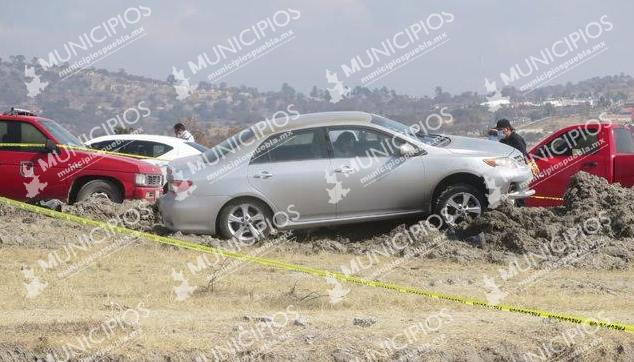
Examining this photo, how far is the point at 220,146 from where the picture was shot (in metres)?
12.0

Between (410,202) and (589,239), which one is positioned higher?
(410,202)

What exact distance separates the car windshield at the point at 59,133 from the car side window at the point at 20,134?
229 millimetres

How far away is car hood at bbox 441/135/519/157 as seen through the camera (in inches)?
455

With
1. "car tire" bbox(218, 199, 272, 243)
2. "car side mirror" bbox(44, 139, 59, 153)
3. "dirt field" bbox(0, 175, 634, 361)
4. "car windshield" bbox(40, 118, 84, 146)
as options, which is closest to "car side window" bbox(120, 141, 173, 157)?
"car windshield" bbox(40, 118, 84, 146)

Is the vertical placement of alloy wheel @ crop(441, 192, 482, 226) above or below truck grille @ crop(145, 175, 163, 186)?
below

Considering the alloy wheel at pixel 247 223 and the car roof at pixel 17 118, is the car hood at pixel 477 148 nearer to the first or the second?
the alloy wheel at pixel 247 223

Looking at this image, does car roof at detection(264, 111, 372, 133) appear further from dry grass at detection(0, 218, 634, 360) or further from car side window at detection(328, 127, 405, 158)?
dry grass at detection(0, 218, 634, 360)

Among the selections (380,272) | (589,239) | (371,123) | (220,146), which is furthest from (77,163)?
(589,239)

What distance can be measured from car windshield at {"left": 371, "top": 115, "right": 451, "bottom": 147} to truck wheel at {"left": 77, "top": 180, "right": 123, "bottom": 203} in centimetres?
458

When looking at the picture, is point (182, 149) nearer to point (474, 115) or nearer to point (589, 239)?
point (589, 239)

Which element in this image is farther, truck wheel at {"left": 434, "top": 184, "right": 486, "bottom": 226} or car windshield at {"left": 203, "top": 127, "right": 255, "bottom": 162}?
car windshield at {"left": 203, "top": 127, "right": 255, "bottom": 162}

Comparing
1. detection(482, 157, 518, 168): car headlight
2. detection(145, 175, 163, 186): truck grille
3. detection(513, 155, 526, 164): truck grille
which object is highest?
detection(145, 175, 163, 186): truck grille

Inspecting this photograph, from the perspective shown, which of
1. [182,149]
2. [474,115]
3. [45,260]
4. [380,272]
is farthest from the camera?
[474,115]

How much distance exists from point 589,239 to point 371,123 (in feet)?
10.5
